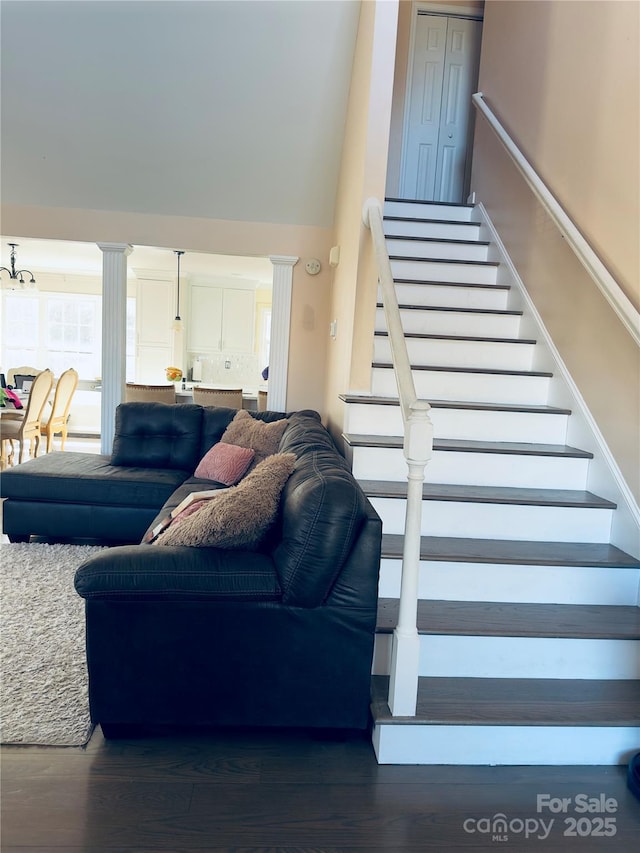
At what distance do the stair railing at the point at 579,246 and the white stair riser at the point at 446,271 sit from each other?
0.64m

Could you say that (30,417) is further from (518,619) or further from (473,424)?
(518,619)

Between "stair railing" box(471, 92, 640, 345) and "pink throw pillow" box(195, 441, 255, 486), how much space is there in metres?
2.19

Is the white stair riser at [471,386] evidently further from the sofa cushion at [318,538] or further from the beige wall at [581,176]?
the sofa cushion at [318,538]

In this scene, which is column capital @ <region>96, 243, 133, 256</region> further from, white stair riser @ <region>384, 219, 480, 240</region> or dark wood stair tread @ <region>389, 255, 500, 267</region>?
dark wood stair tread @ <region>389, 255, 500, 267</region>

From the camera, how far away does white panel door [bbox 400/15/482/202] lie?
18.9ft

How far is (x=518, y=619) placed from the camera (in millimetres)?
2266

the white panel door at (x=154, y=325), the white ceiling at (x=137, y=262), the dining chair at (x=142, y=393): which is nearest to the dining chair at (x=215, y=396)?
the dining chair at (x=142, y=393)

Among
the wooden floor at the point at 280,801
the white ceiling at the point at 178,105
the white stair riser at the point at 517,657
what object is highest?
the white ceiling at the point at 178,105

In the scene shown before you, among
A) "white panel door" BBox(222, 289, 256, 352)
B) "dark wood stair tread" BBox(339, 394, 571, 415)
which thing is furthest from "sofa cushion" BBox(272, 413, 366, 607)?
"white panel door" BBox(222, 289, 256, 352)

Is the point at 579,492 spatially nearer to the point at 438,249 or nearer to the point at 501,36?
the point at 438,249

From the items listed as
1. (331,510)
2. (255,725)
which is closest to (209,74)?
(331,510)

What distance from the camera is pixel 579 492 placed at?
2857 mm

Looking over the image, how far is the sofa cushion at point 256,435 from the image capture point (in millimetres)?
3863

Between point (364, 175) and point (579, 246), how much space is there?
1.17 m
